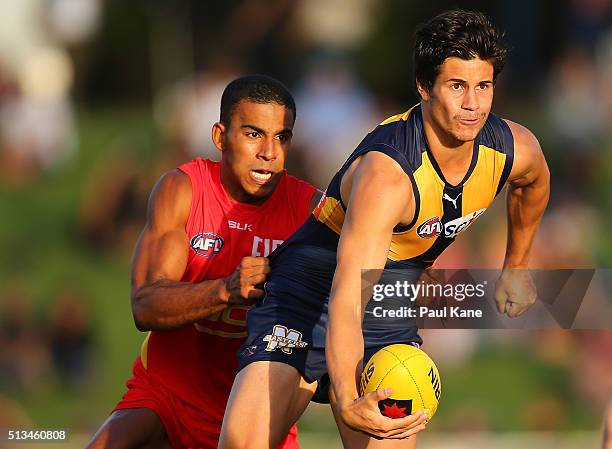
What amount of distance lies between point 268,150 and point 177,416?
150 centimetres

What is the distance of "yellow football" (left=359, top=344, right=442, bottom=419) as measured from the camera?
4348 mm

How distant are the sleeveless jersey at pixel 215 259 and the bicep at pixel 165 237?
67mm

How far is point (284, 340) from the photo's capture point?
4977 mm

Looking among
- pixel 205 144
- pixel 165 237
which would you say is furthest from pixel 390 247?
pixel 205 144

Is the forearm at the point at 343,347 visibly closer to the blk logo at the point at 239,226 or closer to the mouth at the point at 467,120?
the mouth at the point at 467,120

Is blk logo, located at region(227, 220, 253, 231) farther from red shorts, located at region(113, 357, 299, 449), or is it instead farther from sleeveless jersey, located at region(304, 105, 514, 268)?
red shorts, located at region(113, 357, 299, 449)

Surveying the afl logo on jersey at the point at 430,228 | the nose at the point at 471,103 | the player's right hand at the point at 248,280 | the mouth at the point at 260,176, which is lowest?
the player's right hand at the point at 248,280

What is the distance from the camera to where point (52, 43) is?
12922mm

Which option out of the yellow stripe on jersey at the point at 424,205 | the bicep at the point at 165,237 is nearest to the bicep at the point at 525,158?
the yellow stripe on jersey at the point at 424,205

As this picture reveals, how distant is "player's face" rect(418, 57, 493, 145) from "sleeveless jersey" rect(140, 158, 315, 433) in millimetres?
1425

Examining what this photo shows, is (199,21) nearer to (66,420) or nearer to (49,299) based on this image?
(49,299)

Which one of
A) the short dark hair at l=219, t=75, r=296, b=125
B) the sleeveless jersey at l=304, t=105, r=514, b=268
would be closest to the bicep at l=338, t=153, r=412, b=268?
the sleeveless jersey at l=304, t=105, r=514, b=268

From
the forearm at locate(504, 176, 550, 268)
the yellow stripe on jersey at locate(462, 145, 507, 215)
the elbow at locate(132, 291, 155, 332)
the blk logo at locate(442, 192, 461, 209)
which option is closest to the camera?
the blk logo at locate(442, 192, 461, 209)

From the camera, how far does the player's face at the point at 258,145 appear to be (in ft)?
18.6
